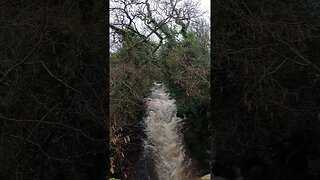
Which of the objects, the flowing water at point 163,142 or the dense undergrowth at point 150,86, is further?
the flowing water at point 163,142

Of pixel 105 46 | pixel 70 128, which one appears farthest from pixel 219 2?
pixel 70 128

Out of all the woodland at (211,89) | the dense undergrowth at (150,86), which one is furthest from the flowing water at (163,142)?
the woodland at (211,89)

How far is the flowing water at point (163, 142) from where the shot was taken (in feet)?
15.0

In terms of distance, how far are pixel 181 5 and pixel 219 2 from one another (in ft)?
3.89

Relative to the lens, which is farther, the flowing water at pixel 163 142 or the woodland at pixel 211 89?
the flowing water at pixel 163 142

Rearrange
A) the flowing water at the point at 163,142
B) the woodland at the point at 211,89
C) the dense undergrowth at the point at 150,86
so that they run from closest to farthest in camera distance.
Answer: the woodland at the point at 211,89, the dense undergrowth at the point at 150,86, the flowing water at the point at 163,142

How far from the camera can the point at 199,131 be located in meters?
4.45

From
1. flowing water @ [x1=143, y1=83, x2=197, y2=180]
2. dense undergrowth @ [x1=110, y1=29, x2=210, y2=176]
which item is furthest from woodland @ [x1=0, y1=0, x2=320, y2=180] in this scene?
flowing water @ [x1=143, y1=83, x2=197, y2=180]

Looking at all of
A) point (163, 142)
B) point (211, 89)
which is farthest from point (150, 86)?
point (211, 89)

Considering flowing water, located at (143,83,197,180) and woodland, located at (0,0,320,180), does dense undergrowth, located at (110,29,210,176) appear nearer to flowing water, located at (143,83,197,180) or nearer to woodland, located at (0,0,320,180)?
flowing water, located at (143,83,197,180)

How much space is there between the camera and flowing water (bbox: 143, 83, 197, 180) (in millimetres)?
4586

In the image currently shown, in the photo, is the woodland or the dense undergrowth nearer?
the woodland

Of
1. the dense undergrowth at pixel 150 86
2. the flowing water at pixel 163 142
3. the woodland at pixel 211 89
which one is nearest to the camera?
the woodland at pixel 211 89

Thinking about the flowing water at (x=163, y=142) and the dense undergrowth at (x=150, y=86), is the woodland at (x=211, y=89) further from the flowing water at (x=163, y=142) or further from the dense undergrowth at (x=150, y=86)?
the flowing water at (x=163, y=142)
